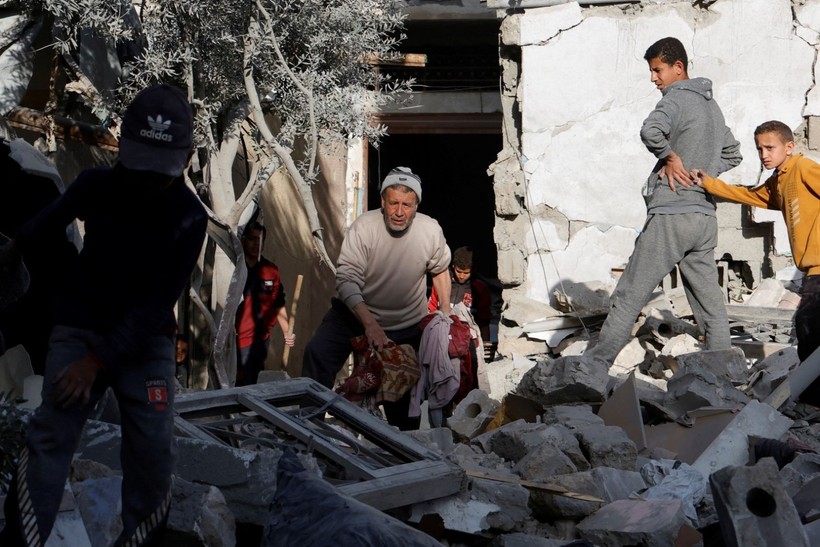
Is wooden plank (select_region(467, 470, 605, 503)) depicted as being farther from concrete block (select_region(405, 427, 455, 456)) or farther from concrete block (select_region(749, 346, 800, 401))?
concrete block (select_region(749, 346, 800, 401))

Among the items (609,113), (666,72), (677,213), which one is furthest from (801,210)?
(609,113)

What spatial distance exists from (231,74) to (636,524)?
5221 millimetres

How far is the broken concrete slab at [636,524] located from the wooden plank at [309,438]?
2.90 ft

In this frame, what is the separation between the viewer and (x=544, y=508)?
4.53 metres

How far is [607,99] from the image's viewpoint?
9469 millimetres

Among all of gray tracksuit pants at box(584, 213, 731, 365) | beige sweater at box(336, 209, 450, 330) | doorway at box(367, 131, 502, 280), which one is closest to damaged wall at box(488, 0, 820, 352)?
gray tracksuit pants at box(584, 213, 731, 365)

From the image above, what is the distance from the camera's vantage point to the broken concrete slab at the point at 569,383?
6172 mm

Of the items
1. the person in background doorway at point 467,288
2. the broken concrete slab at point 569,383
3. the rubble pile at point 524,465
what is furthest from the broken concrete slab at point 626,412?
the person in background doorway at point 467,288

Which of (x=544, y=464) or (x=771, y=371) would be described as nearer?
(x=544, y=464)

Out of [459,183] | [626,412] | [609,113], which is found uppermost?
[609,113]

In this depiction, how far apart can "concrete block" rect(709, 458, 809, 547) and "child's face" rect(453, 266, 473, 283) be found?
6125 mm

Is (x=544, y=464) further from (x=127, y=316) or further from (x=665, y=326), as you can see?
(x=665, y=326)

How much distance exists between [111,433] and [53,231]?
1.17 meters

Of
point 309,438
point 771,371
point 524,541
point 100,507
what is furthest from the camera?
point 771,371
